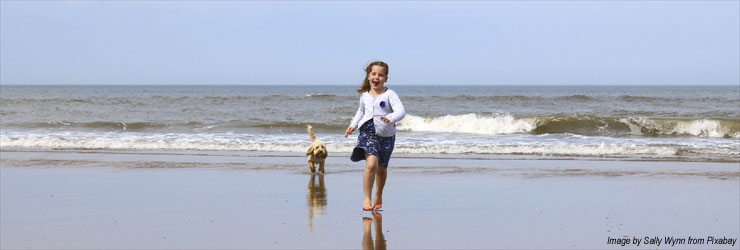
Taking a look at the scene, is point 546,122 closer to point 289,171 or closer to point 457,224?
point 289,171

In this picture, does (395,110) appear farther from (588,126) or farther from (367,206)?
(588,126)

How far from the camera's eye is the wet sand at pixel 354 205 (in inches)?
214

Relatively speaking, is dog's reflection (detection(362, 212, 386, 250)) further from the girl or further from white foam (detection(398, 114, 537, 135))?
white foam (detection(398, 114, 537, 135))

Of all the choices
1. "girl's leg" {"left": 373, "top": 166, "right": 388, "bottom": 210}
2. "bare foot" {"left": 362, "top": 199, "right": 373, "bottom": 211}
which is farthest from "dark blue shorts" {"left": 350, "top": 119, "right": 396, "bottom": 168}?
"bare foot" {"left": 362, "top": 199, "right": 373, "bottom": 211}

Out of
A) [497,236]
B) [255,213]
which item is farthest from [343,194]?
[497,236]

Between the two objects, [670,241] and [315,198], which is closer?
[670,241]

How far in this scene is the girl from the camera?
20.6 ft

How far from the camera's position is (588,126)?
23406 mm

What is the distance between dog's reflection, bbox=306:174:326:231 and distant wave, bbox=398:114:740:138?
1354cm

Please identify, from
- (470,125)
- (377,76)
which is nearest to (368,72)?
(377,76)

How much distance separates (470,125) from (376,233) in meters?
18.9

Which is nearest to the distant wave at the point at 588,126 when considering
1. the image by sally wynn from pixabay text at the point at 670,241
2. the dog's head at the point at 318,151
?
the dog's head at the point at 318,151

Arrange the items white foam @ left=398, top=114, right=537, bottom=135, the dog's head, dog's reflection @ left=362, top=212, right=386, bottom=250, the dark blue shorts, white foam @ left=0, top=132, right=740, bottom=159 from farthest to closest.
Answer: white foam @ left=398, top=114, right=537, bottom=135, white foam @ left=0, top=132, right=740, bottom=159, the dog's head, the dark blue shorts, dog's reflection @ left=362, top=212, right=386, bottom=250

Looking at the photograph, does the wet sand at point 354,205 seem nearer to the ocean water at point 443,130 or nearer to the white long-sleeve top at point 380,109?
the white long-sleeve top at point 380,109
